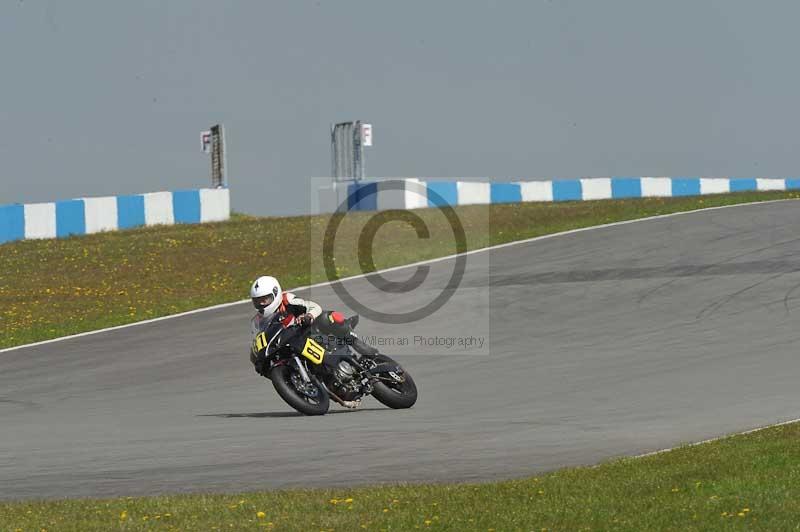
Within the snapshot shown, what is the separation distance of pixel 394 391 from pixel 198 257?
15045mm

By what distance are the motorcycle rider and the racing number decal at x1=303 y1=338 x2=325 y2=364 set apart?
0.62 ft

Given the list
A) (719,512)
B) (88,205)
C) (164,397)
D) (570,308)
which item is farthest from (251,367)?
(88,205)

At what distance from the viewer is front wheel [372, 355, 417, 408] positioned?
13.1 m

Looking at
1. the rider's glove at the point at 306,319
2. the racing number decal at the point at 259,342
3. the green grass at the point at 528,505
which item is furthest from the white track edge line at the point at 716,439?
the racing number decal at the point at 259,342

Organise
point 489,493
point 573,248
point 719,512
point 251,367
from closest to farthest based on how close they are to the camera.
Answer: point 719,512 → point 489,493 → point 251,367 → point 573,248

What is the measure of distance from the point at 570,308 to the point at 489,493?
11.1 metres

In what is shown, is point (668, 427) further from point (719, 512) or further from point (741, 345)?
point (741, 345)

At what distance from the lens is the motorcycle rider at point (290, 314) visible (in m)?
12.8

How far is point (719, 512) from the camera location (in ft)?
24.2

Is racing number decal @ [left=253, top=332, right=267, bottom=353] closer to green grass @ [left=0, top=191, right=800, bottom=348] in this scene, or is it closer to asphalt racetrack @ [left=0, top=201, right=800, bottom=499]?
asphalt racetrack @ [left=0, top=201, right=800, bottom=499]

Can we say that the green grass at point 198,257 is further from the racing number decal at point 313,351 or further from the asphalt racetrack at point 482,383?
the racing number decal at point 313,351

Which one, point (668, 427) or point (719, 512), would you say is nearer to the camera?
point (719, 512)

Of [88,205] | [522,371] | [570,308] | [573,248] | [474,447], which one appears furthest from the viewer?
[88,205]

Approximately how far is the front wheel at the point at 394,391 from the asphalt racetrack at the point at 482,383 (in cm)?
23
